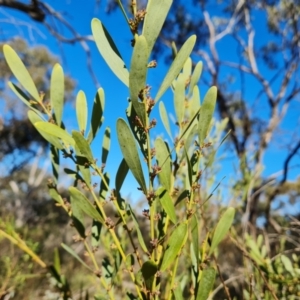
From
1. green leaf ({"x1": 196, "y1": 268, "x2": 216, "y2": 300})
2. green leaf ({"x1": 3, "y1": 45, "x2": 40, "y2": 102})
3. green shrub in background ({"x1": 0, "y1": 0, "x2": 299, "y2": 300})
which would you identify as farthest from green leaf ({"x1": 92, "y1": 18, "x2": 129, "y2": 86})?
green leaf ({"x1": 196, "y1": 268, "x2": 216, "y2": 300})

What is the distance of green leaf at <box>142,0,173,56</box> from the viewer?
1.07 ft

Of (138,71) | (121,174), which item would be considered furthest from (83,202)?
(138,71)

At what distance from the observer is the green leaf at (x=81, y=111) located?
43cm

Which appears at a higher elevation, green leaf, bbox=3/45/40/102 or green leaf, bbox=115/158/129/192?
green leaf, bbox=3/45/40/102

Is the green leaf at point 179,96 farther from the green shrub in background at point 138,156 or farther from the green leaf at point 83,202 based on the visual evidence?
the green leaf at point 83,202

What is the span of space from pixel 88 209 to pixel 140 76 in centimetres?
16

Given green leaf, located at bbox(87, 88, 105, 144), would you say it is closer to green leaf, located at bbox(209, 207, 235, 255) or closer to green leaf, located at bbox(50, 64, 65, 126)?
green leaf, located at bbox(50, 64, 65, 126)

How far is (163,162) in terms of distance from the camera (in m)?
0.38

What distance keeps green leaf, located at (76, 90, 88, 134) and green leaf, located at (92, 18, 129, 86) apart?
9cm

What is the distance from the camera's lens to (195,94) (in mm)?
507

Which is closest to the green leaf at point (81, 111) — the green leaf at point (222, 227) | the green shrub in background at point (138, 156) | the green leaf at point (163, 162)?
the green shrub in background at point (138, 156)

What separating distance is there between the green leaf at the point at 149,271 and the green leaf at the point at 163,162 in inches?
3.8

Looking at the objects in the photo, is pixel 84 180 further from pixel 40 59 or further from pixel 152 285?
pixel 40 59

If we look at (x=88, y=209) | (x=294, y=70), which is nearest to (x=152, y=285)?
(x=88, y=209)
